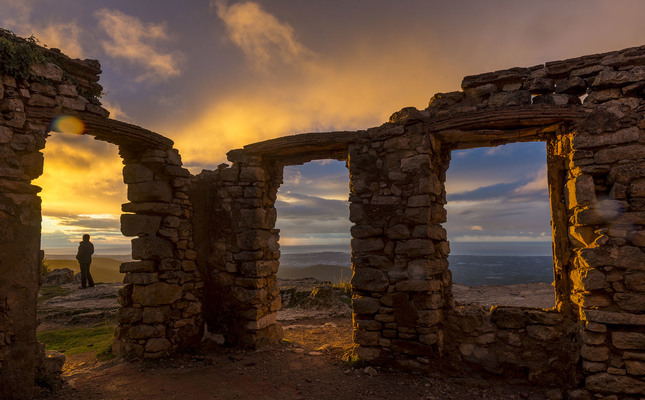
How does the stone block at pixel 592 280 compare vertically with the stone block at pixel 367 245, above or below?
below

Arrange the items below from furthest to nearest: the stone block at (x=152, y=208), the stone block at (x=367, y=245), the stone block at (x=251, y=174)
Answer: the stone block at (x=251, y=174), the stone block at (x=152, y=208), the stone block at (x=367, y=245)

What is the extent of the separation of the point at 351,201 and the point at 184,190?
10.9 ft

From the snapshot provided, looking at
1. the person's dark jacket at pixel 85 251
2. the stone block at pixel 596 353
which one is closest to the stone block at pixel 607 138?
the stone block at pixel 596 353

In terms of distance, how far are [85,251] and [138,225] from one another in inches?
281

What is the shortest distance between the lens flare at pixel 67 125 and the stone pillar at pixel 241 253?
2.25m

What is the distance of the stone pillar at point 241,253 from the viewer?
6645 mm

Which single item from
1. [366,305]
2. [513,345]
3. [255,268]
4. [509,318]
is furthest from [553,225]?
[255,268]

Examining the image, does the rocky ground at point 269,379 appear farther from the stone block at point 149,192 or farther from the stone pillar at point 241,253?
the stone block at point 149,192

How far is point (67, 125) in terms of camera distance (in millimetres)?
5312

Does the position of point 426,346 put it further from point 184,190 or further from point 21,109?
point 21,109

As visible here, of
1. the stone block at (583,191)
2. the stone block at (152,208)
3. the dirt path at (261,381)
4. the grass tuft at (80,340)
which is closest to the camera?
the stone block at (583,191)

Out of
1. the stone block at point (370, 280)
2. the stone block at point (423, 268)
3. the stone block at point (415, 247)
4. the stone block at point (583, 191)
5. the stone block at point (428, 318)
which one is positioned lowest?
the stone block at point (428, 318)

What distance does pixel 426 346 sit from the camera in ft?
17.0

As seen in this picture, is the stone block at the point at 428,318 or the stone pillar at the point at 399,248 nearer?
the stone block at the point at 428,318
